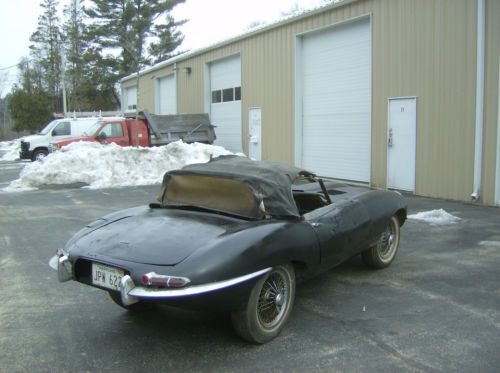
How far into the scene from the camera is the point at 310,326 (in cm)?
420

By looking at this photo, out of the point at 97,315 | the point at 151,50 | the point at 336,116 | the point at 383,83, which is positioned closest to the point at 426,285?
the point at 97,315

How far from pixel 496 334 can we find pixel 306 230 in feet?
5.56

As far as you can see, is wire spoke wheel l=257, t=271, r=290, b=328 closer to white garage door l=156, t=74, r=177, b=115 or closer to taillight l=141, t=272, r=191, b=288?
taillight l=141, t=272, r=191, b=288

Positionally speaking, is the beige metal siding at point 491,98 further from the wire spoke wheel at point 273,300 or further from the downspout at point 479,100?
the wire spoke wheel at point 273,300

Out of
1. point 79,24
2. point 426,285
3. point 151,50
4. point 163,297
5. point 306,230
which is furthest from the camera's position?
point 79,24

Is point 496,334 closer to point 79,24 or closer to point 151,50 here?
point 151,50

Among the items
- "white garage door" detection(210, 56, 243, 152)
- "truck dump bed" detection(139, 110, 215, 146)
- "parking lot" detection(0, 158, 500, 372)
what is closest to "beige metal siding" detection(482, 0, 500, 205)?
"parking lot" detection(0, 158, 500, 372)

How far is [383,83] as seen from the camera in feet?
40.9

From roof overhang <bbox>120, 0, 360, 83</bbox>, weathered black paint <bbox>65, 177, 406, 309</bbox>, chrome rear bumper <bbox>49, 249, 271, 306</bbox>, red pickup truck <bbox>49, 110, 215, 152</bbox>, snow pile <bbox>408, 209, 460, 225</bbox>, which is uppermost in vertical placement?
roof overhang <bbox>120, 0, 360, 83</bbox>

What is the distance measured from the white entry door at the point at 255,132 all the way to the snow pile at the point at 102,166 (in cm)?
201

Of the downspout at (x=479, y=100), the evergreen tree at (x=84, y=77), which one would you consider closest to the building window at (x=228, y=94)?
the downspout at (x=479, y=100)

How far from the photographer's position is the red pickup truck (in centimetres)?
1862

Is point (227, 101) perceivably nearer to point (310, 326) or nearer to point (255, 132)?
point (255, 132)

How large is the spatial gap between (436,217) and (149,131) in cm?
1301
